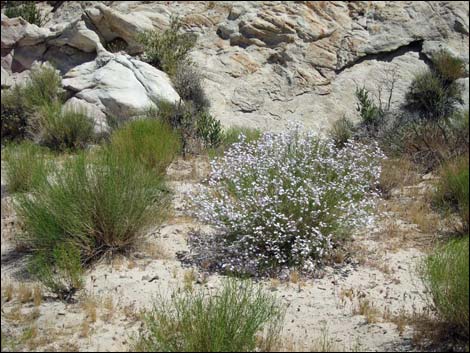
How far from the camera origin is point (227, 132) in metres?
10.7

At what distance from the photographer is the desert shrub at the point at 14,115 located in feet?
31.7

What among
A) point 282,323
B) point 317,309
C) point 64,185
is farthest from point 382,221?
point 64,185

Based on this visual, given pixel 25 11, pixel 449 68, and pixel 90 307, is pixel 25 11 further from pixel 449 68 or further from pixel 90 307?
pixel 90 307

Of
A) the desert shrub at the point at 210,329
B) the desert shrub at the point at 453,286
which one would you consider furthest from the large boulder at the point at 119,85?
the desert shrub at the point at 453,286

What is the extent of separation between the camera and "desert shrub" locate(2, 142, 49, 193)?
612 centimetres

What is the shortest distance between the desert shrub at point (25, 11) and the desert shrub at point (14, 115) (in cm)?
290

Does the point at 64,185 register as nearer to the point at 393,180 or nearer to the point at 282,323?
the point at 282,323

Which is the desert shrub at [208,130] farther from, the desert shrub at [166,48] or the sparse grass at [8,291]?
the sparse grass at [8,291]

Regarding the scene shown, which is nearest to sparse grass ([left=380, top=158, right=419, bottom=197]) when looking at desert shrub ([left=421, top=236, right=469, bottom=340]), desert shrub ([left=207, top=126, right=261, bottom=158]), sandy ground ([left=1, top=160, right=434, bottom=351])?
sandy ground ([left=1, top=160, right=434, bottom=351])

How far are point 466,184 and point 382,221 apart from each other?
134 cm

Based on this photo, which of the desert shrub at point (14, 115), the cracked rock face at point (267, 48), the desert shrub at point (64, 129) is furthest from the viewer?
the cracked rock face at point (267, 48)

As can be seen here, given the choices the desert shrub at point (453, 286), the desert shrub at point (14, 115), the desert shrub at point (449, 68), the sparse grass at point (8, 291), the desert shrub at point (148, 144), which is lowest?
the desert shrub at point (14, 115)

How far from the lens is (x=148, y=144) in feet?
26.3

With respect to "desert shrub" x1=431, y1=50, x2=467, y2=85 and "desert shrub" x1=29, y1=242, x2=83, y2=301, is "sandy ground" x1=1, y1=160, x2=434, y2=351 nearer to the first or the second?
"desert shrub" x1=29, y1=242, x2=83, y2=301
